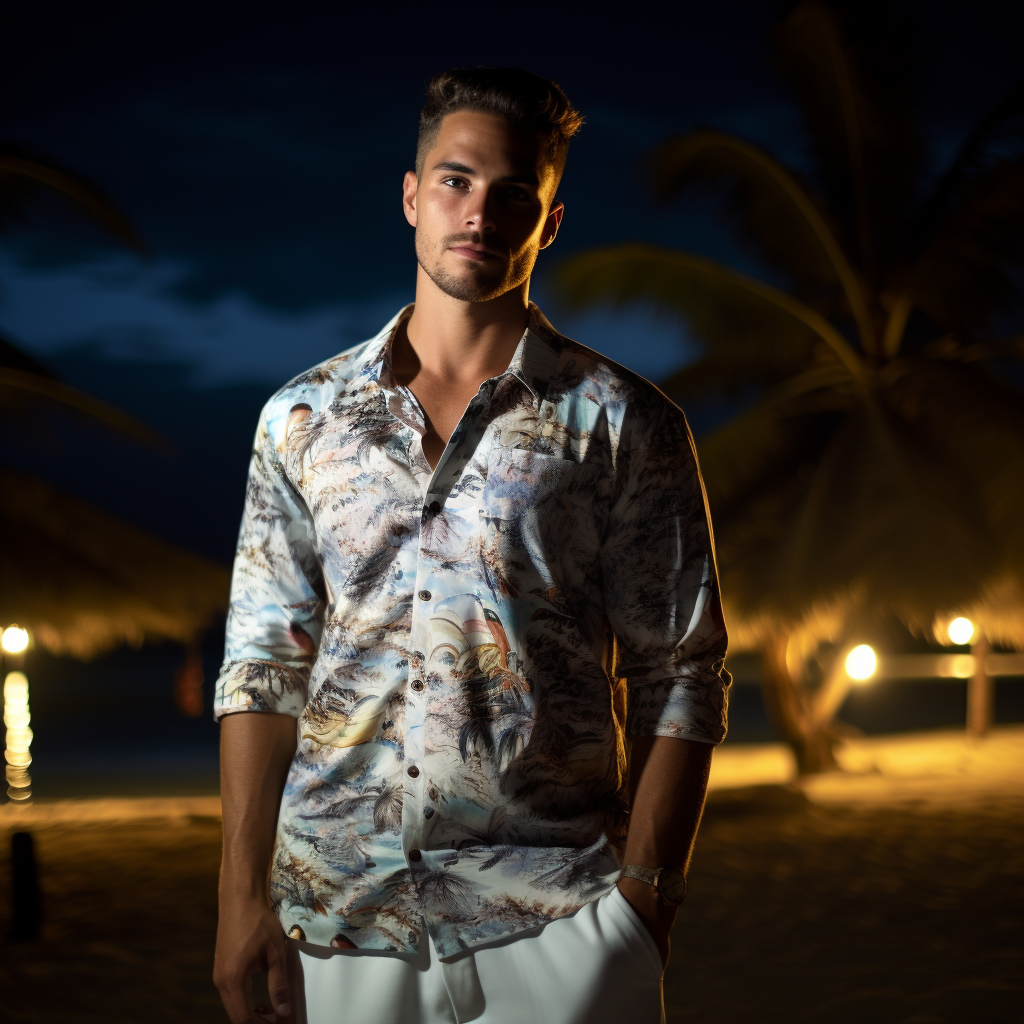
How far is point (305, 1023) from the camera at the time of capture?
1.58 metres

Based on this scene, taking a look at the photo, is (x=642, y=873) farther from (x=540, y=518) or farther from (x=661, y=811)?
(x=540, y=518)

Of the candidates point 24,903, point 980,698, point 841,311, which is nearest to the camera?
point 24,903

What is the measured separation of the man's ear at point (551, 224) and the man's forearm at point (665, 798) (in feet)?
2.73

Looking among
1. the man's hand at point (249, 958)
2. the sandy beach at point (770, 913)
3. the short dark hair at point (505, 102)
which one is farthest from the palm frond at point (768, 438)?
the man's hand at point (249, 958)

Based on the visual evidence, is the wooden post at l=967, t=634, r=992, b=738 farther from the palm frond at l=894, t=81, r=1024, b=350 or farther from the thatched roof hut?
the thatched roof hut

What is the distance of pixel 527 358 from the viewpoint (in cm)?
171

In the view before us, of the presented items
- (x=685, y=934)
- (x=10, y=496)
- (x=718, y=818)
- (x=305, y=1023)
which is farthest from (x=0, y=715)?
(x=305, y=1023)

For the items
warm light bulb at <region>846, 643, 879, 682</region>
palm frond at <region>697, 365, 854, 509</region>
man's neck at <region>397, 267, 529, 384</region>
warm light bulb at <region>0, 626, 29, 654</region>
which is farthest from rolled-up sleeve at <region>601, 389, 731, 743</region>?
warm light bulb at <region>846, 643, 879, 682</region>

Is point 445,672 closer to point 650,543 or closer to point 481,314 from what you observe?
point 650,543

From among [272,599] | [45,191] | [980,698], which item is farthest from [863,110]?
[272,599]

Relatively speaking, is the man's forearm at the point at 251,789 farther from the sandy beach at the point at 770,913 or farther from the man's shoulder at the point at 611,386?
the sandy beach at the point at 770,913

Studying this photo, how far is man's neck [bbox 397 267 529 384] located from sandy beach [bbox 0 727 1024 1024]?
3666 millimetres

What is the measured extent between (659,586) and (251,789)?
0.69m

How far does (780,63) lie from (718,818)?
6.62 meters
